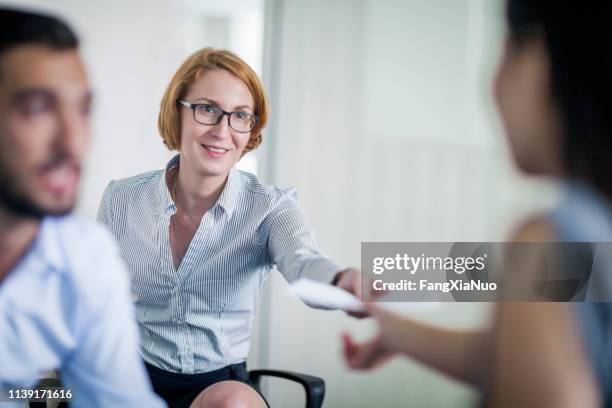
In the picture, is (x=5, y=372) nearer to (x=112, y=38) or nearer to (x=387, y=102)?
(x=112, y=38)

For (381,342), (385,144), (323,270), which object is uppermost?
(385,144)

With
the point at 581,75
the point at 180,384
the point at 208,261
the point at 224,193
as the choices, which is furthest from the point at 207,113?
the point at 581,75

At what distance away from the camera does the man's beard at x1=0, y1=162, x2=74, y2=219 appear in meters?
0.83

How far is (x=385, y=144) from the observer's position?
3.83 ft

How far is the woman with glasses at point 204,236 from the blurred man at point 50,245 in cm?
16

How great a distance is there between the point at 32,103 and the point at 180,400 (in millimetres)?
571

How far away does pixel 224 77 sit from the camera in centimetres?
109

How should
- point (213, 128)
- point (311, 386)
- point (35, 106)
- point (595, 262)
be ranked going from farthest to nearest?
point (311, 386) → point (213, 128) → point (595, 262) → point (35, 106)

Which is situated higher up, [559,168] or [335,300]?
[559,168]

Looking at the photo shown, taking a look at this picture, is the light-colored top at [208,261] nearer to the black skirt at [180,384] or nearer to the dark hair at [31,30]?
the black skirt at [180,384]

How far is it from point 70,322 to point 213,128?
399 mm

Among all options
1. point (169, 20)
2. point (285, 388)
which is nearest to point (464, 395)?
point (285, 388)

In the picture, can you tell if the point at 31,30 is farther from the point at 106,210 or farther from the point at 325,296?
the point at 325,296

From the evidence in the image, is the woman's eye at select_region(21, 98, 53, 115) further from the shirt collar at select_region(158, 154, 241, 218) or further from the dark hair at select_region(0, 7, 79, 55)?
the shirt collar at select_region(158, 154, 241, 218)
